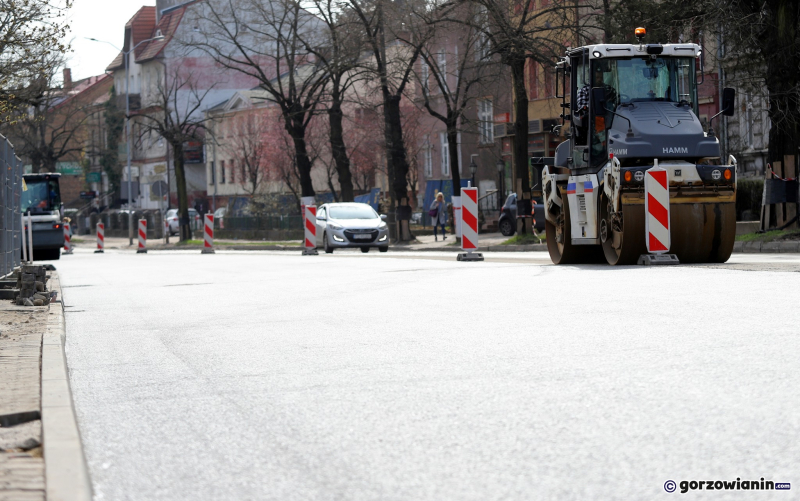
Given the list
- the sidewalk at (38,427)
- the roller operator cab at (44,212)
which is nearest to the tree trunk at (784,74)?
the sidewalk at (38,427)

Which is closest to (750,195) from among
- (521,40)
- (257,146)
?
(521,40)

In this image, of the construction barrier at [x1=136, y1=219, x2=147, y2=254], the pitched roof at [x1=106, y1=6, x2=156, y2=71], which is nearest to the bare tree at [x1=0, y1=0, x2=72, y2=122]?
the construction barrier at [x1=136, y1=219, x2=147, y2=254]

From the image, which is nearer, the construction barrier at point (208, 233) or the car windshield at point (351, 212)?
the car windshield at point (351, 212)

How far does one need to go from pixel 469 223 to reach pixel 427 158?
42.0 meters

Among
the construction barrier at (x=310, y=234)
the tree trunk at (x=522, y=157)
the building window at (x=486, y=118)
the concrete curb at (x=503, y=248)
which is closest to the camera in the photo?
the concrete curb at (x=503, y=248)

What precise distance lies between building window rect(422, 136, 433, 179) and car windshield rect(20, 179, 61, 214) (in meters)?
26.7

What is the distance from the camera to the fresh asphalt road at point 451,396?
4.62 m

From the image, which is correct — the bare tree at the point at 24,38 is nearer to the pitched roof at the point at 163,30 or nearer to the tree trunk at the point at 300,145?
the tree trunk at the point at 300,145

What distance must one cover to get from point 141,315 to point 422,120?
173 feet

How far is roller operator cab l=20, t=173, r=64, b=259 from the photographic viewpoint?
124ft

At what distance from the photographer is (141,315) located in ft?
42.8

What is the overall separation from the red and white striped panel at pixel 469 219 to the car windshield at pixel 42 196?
21025mm

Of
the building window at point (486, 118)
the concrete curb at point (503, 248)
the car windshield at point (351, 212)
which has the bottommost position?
the concrete curb at point (503, 248)

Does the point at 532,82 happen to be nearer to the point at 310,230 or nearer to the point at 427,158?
the point at 427,158
